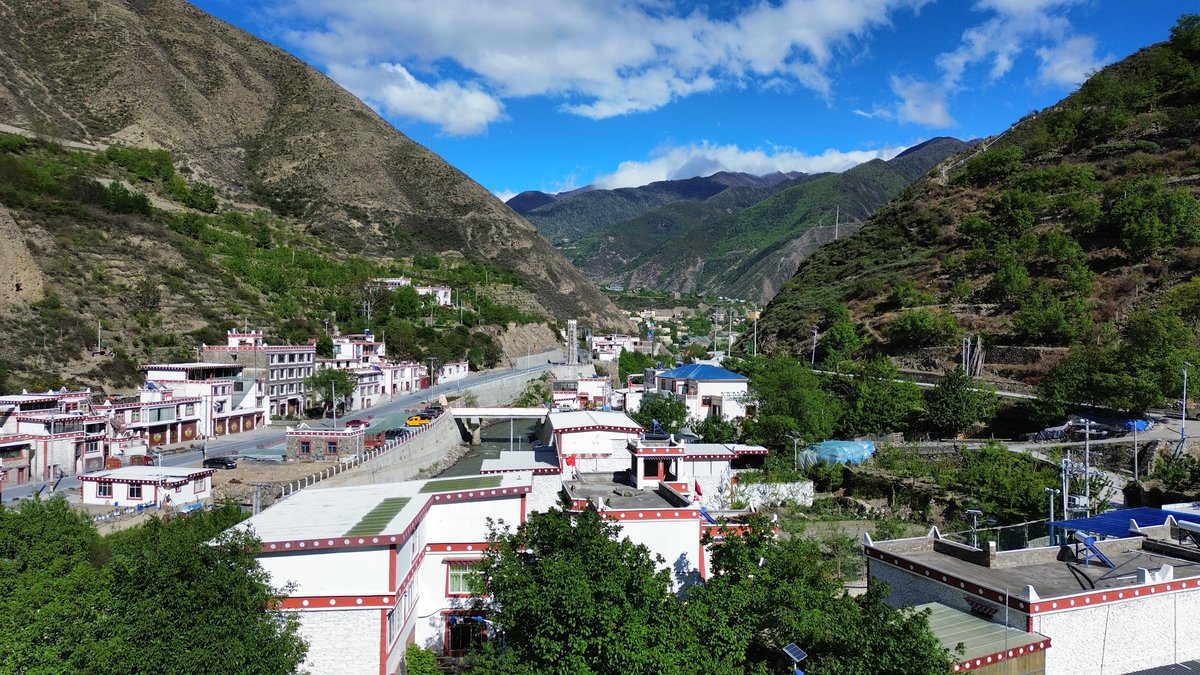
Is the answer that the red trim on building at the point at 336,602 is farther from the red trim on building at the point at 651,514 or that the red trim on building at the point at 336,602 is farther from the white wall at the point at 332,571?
the red trim on building at the point at 651,514

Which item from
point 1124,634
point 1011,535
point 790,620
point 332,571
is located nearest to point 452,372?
point 1011,535

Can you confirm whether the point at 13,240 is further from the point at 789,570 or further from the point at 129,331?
the point at 789,570

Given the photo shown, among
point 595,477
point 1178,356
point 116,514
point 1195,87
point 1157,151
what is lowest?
point 116,514

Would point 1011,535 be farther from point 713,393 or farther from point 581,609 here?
point 713,393

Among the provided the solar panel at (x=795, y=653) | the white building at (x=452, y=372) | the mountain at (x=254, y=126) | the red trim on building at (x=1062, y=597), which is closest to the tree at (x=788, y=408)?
the red trim on building at (x=1062, y=597)

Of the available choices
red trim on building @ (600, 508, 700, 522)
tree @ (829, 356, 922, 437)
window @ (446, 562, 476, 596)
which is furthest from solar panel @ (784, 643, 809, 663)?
tree @ (829, 356, 922, 437)

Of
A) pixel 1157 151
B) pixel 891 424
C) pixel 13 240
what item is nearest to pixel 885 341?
pixel 891 424
